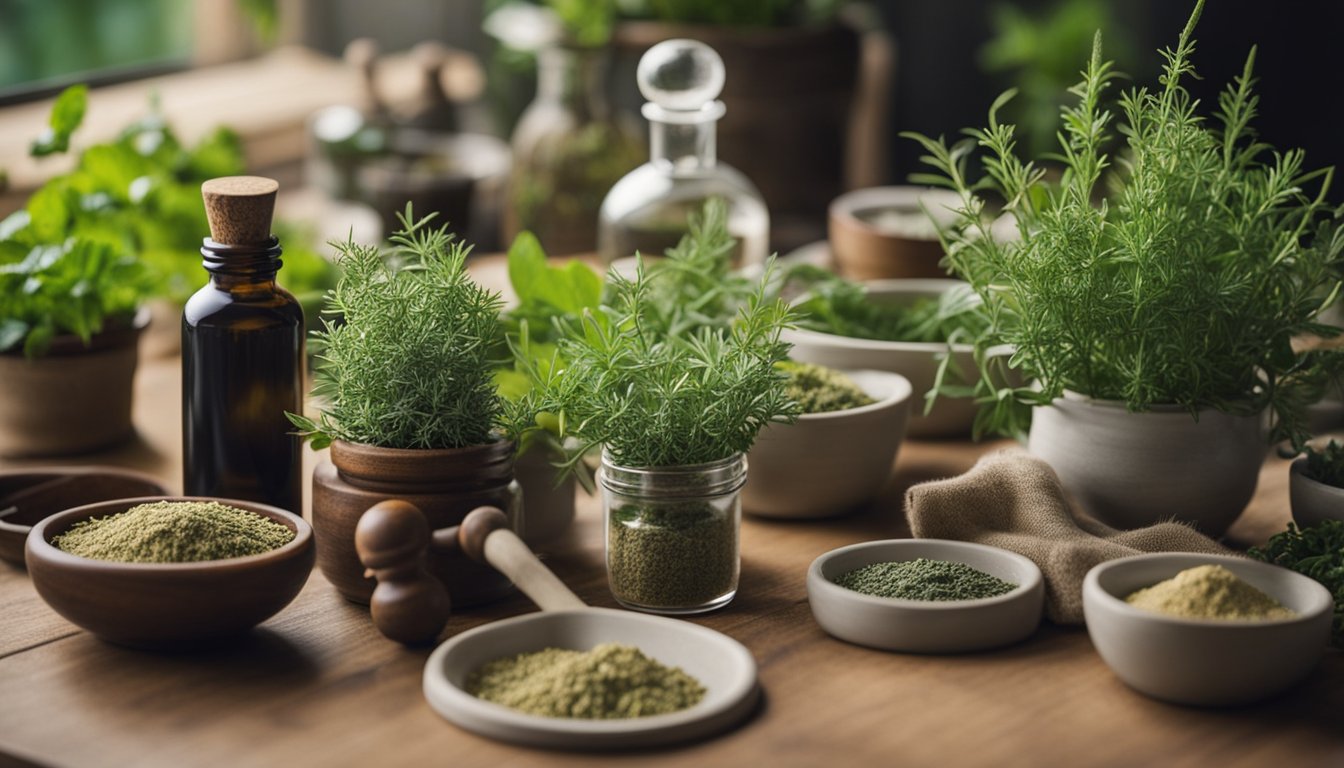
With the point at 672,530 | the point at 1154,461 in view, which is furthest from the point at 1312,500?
the point at 672,530

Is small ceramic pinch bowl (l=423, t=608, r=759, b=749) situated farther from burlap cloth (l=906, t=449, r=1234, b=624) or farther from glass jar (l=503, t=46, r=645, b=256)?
glass jar (l=503, t=46, r=645, b=256)

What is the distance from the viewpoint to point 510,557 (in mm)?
1009

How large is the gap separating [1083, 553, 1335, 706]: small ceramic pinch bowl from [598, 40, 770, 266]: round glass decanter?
31.8 inches

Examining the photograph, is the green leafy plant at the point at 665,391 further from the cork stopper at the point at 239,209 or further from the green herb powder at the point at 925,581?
the cork stopper at the point at 239,209

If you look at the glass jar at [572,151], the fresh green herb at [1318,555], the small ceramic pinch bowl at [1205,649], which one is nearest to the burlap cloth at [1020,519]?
the fresh green herb at [1318,555]

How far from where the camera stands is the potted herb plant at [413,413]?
1.06 metres

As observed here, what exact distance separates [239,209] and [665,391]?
334 mm

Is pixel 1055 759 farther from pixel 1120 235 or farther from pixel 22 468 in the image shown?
pixel 22 468

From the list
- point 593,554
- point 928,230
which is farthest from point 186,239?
point 928,230

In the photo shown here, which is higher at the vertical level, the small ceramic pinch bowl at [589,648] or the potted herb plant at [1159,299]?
the potted herb plant at [1159,299]

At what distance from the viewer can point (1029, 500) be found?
1.17 m

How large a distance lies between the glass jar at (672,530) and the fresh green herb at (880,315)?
1.27 ft

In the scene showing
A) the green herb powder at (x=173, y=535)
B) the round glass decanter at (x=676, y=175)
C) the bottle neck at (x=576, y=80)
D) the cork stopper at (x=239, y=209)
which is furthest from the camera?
the bottle neck at (x=576, y=80)

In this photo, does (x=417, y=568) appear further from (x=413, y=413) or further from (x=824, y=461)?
(x=824, y=461)
